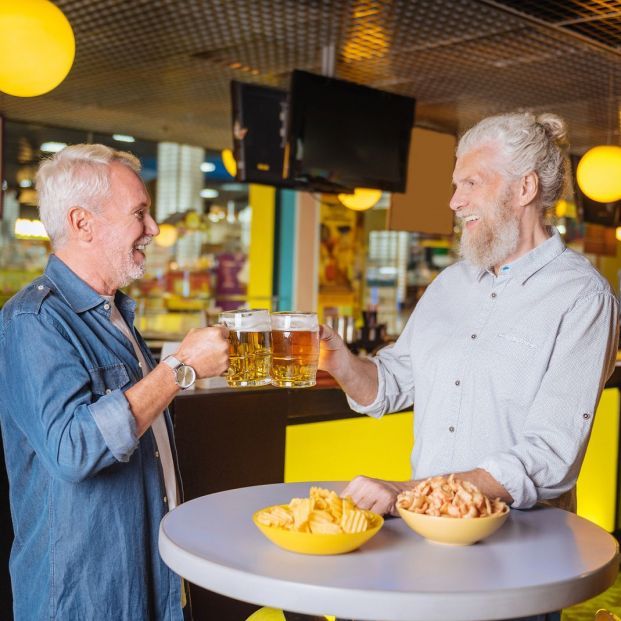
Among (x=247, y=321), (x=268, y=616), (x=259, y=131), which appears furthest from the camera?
(x=259, y=131)

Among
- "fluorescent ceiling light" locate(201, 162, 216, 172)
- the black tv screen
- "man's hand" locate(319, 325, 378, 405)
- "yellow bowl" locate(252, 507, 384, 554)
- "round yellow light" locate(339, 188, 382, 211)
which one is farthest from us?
"fluorescent ceiling light" locate(201, 162, 216, 172)

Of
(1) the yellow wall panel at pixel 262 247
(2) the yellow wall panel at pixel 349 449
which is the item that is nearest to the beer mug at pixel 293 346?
(2) the yellow wall panel at pixel 349 449

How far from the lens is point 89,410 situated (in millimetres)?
1736

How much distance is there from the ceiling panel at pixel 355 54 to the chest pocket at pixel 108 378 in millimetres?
3720

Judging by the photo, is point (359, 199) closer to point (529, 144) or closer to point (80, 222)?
point (529, 144)

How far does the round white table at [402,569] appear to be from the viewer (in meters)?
1.33

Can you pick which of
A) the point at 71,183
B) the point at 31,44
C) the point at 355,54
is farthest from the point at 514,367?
the point at 355,54

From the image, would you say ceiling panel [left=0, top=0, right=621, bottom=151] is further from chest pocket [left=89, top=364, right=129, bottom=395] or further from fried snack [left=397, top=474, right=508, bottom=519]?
fried snack [left=397, top=474, right=508, bottom=519]

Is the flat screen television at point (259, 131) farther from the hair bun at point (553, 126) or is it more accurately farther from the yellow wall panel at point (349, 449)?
the hair bun at point (553, 126)

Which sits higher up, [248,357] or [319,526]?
[248,357]

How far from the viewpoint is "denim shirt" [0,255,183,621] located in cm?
174

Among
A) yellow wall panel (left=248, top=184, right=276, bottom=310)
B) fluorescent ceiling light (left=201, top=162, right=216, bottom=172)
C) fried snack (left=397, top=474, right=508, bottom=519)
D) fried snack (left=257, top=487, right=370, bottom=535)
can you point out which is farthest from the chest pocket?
fluorescent ceiling light (left=201, top=162, right=216, bottom=172)

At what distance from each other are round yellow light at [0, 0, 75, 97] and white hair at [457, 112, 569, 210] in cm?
158

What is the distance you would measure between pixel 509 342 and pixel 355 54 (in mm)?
4645
